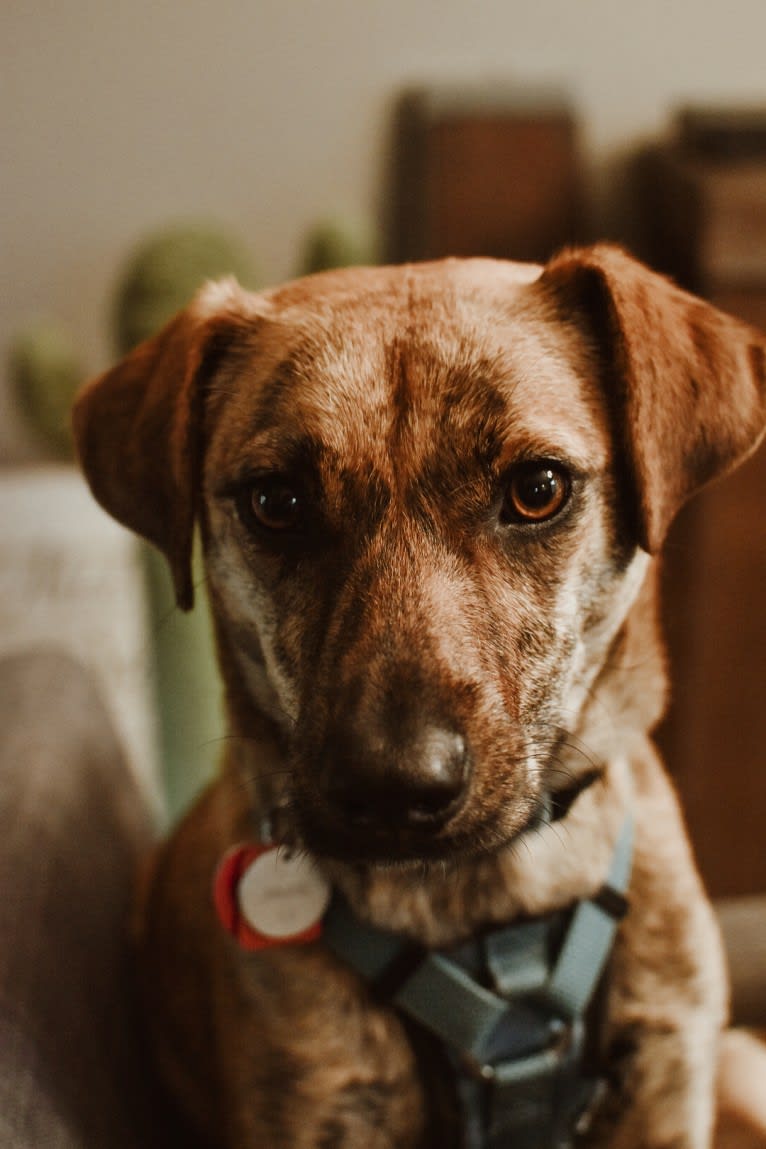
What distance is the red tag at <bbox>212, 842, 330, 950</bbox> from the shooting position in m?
1.13

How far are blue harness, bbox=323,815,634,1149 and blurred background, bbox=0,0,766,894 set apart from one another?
1.33 meters

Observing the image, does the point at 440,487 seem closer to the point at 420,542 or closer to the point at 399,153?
the point at 420,542

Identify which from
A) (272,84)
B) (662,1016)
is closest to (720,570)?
(662,1016)

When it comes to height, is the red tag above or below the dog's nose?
below

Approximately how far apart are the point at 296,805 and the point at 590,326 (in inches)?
23.8

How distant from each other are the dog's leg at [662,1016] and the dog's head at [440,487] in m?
0.25

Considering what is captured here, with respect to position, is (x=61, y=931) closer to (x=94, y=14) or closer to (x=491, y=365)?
(x=491, y=365)

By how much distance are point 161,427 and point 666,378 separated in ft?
1.76

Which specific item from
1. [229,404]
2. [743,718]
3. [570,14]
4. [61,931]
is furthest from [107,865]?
[570,14]

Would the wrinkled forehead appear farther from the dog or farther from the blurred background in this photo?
the blurred background

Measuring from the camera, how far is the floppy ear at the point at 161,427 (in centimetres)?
119

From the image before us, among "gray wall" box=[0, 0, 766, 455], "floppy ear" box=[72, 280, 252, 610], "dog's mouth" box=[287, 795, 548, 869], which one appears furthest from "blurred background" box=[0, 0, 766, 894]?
"dog's mouth" box=[287, 795, 548, 869]

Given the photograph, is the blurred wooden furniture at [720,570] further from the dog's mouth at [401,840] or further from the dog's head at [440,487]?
the dog's mouth at [401,840]

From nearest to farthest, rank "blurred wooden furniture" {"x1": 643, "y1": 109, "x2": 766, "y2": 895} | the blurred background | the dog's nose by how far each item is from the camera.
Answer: the dog's nose → "blurred wooden furniture" {"x1": 643, "y1": 109, "x2": 766, "y2": 895} → the blurred background
